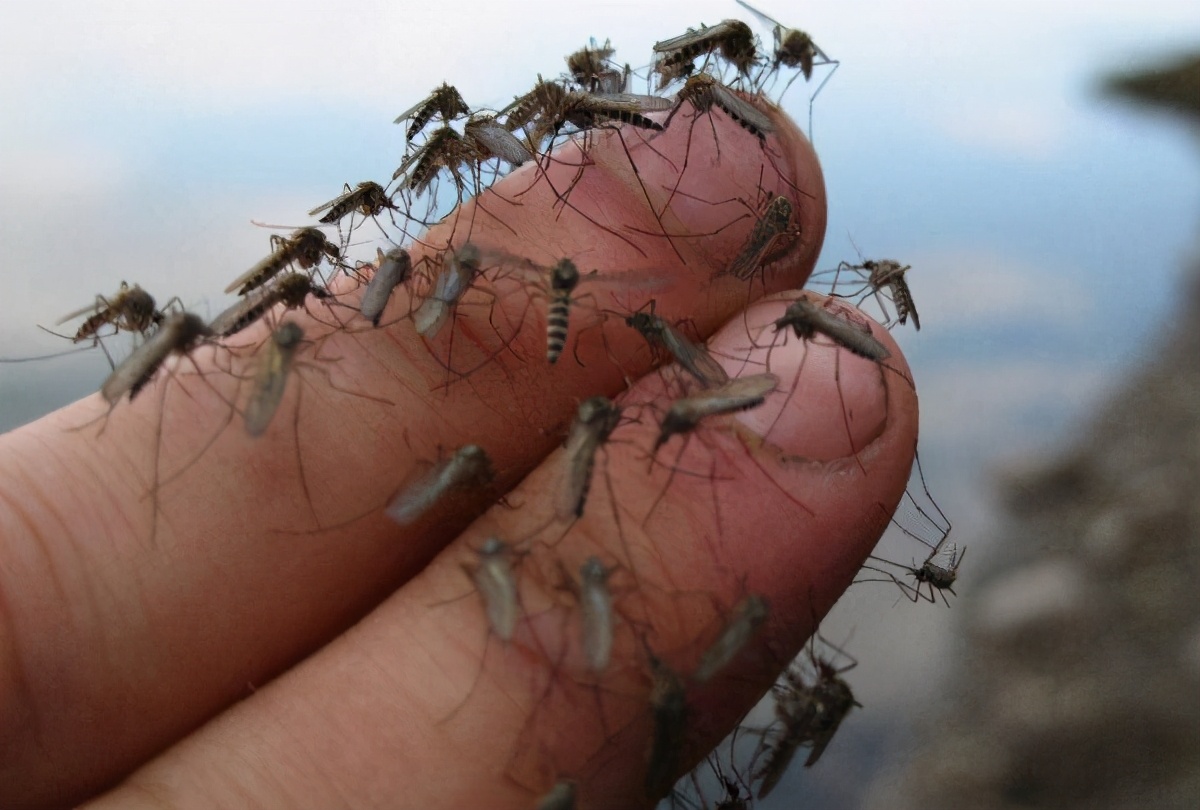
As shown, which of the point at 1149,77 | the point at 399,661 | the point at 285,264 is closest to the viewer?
the point at 399,661

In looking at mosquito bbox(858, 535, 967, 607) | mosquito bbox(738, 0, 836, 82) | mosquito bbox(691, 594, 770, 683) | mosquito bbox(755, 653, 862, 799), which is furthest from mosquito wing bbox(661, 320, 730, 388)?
mosquito bbox(738, 0, 836, 82)

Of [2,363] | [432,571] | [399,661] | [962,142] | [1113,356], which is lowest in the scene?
[2,363]

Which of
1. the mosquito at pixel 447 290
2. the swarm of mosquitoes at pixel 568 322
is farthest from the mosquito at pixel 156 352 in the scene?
the mosquito at pixel 447 290

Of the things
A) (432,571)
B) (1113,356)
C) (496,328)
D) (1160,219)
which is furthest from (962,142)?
(432,571)

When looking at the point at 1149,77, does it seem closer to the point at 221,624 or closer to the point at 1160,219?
the point at 1160,219

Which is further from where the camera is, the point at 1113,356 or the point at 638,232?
the point at 1113,356

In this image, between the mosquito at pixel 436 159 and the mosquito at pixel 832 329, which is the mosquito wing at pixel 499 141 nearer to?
the mosquito at pixel 436 159
